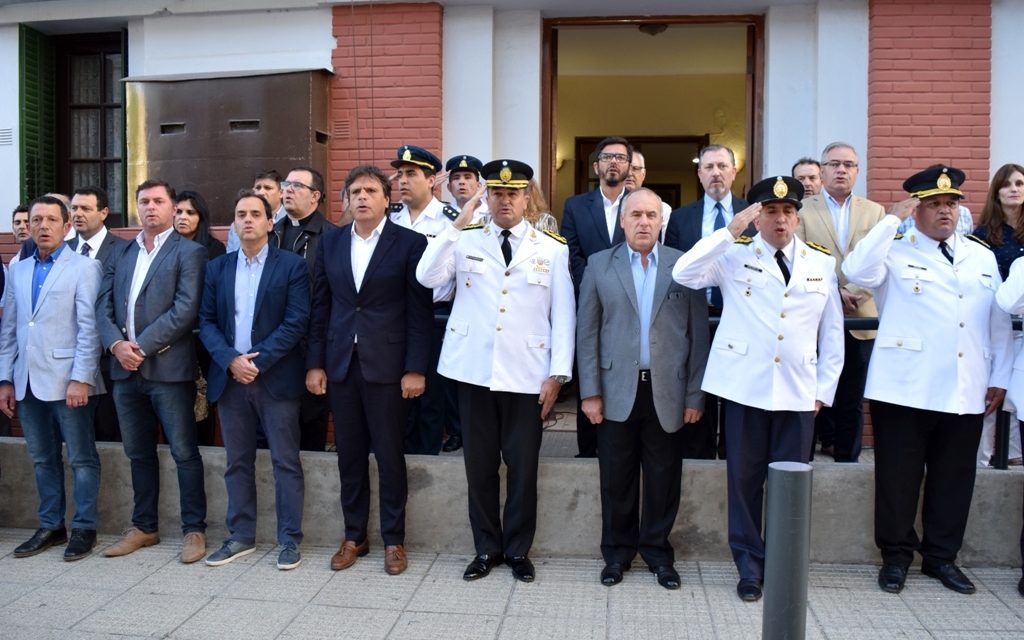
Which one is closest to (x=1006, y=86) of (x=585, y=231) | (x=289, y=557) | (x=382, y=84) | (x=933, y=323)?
(x=933, y=323)

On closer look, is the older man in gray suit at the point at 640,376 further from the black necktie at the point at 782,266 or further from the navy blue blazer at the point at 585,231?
the navy blue blazer at the point at 585,231

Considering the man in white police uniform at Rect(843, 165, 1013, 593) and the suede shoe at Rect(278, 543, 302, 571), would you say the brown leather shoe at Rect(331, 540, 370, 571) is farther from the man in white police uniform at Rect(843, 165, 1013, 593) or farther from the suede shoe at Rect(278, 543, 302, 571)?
the man in white police uniform at Rect(843, 165, 1013, 593)

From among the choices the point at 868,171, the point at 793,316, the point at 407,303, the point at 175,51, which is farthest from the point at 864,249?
the point at 175,51

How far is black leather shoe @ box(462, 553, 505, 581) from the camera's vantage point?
4.66 meters

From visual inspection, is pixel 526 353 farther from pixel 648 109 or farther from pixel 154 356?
pixel 648 109

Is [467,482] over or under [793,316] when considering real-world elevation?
under

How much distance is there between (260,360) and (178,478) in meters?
0.96

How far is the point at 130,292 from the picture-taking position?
511cm

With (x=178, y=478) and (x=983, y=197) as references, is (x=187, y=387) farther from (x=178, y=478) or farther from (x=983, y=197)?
(x=983, y=197)

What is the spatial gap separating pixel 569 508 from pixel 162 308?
8.10ft

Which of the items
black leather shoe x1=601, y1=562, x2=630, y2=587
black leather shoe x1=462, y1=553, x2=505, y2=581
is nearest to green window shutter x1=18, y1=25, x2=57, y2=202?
black leather shoe x1=462, y1=553, x2=505, y2=581

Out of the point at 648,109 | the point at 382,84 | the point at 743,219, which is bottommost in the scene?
the point at 743,219

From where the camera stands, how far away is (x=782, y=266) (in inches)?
176

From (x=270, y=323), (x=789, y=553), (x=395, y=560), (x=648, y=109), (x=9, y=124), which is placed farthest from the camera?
(x=648, y=109)
